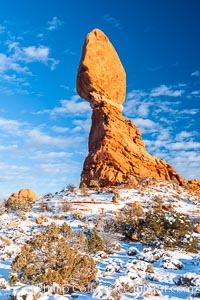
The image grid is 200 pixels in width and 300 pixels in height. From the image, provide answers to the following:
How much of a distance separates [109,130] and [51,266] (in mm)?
25244

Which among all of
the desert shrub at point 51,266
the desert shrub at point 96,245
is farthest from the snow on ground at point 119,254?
the desert shrub at point 96,245

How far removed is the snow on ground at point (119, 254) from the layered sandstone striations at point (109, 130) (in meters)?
2.92

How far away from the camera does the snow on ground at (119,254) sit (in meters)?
8.77

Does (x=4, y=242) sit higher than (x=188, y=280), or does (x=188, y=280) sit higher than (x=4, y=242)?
(x=4, y=242)

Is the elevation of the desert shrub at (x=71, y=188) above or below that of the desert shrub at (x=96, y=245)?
above

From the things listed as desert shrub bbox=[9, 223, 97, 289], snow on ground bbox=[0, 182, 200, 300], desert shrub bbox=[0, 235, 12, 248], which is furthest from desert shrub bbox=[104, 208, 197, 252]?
desert shrub bbox=[9, 223, 97, 289]

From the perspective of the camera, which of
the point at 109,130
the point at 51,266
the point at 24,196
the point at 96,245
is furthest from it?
the point at 109,130

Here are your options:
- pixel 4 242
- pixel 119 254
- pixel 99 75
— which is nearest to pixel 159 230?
pixel 119 254

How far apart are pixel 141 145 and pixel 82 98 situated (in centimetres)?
870

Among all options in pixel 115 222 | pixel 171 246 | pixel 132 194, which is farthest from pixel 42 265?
pixel 132 194

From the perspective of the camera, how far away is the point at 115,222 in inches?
786

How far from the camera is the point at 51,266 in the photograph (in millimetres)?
9844

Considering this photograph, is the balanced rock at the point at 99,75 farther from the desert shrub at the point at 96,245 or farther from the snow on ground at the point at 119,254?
the desert shrub at the point at 96,245

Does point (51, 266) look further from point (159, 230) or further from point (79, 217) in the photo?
point (79, 217)
